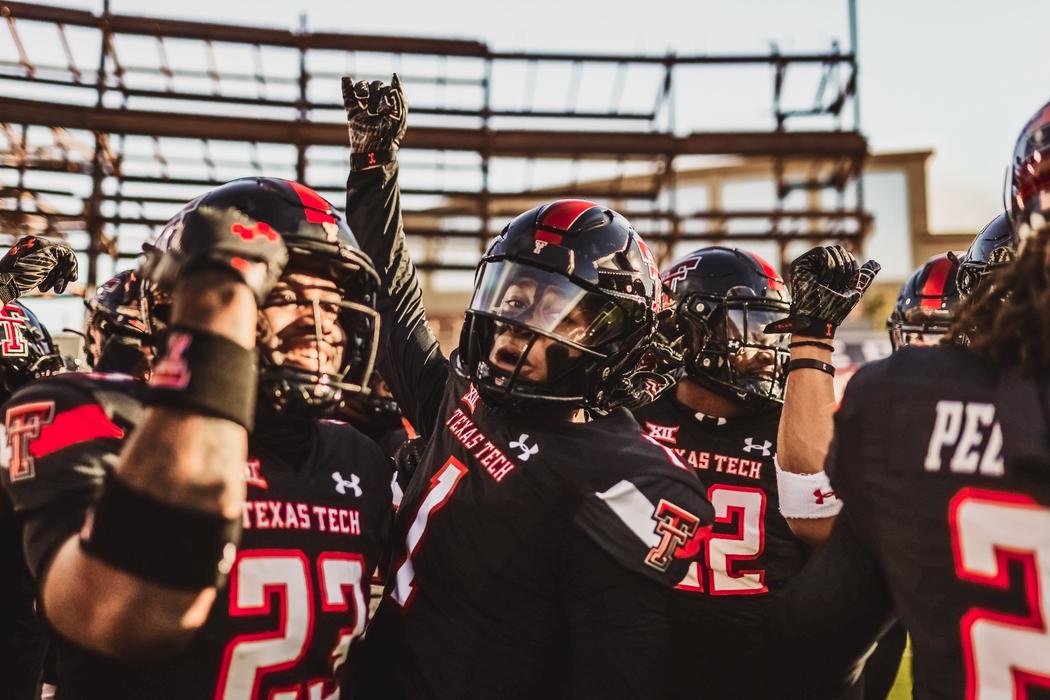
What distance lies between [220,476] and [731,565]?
2536 mm

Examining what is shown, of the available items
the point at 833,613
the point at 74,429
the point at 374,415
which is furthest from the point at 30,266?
the point at 833,613

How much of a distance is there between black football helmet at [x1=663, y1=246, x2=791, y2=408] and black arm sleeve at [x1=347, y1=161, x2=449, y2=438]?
131 centimetres

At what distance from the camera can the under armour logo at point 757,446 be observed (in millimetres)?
3660

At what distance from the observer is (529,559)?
2287 millimetres

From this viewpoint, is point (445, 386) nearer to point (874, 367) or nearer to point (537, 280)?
point (537, 280)

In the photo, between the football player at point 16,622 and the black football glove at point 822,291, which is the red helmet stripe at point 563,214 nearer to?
the black football glove at point 822,291

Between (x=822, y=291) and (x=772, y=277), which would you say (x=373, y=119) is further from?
(x=772, y=277)

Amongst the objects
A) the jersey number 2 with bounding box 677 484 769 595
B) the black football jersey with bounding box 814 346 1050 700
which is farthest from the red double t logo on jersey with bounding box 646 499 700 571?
the jersey number 2 with bounding box 677 484 769 595

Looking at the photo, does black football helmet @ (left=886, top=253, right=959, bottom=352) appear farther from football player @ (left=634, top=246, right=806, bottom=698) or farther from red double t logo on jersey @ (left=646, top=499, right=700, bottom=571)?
red double t logo on jersey @ (left=646, top=499, right=700, bottom=571)

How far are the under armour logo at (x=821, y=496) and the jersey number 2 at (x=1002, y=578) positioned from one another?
1.45m

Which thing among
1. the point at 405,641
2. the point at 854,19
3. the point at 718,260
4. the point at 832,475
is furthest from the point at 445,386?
the point at 854,19

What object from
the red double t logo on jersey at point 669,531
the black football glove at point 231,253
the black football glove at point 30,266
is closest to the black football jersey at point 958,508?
the red double t logo on jersey at point 669,531

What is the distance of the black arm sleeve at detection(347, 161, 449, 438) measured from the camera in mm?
3152

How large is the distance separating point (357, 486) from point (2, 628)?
1.36m
